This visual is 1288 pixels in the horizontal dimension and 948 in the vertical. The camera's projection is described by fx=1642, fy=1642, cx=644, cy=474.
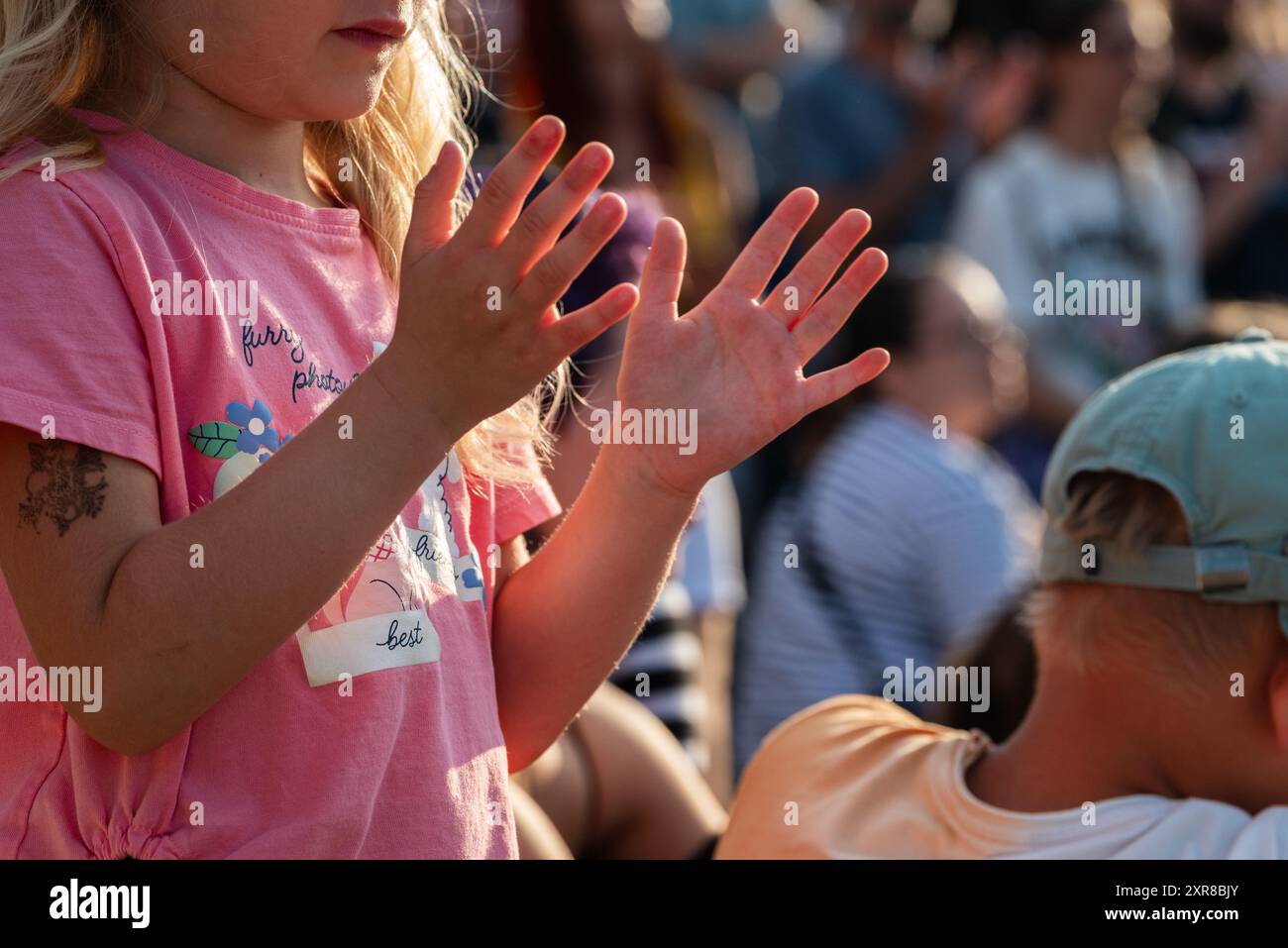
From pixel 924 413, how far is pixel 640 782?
5.76 ft

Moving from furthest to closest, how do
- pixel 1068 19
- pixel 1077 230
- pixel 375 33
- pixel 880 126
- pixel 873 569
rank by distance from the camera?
pixel 880 126, pixel 1068 19, pixel 1077 230, pixel 873 569, pixel 375 33

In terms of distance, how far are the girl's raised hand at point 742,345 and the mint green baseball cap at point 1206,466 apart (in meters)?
0.42

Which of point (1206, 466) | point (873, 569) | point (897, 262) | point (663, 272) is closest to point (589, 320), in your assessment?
point (663, 272)

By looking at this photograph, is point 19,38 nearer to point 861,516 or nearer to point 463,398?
point 463,398

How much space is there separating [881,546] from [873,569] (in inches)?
2.3

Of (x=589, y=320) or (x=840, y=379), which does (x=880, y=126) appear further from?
(x=589, y=320)

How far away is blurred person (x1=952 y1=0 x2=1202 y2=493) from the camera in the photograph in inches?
201

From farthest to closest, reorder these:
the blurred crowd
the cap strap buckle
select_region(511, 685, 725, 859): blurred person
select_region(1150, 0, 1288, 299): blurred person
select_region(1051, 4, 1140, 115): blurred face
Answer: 1. select_region(1150, 0, 1288, 299): blurred person
2. select_region(1051, 4, 1140, 115): blurred face
3. the blurred crowd
4. select_region(511, 685, 725, 859): blurred person
5. the cap strap buckle

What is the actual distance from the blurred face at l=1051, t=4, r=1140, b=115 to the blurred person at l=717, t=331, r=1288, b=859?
140 inches

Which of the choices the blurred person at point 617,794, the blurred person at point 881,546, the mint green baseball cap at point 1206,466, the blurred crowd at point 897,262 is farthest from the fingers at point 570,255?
the blurred person at point 881,546

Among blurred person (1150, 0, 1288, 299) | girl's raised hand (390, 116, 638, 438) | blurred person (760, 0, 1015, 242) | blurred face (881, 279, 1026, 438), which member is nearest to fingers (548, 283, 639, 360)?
girl's raised hand (390, 116, 638, 438)

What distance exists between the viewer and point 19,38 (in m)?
1.55

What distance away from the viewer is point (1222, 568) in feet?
6.05

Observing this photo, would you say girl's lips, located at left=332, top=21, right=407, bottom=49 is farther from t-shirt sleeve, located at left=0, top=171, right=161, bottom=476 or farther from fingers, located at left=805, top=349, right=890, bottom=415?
fingers, located at left=805, top=349, right=890, bottom=415
